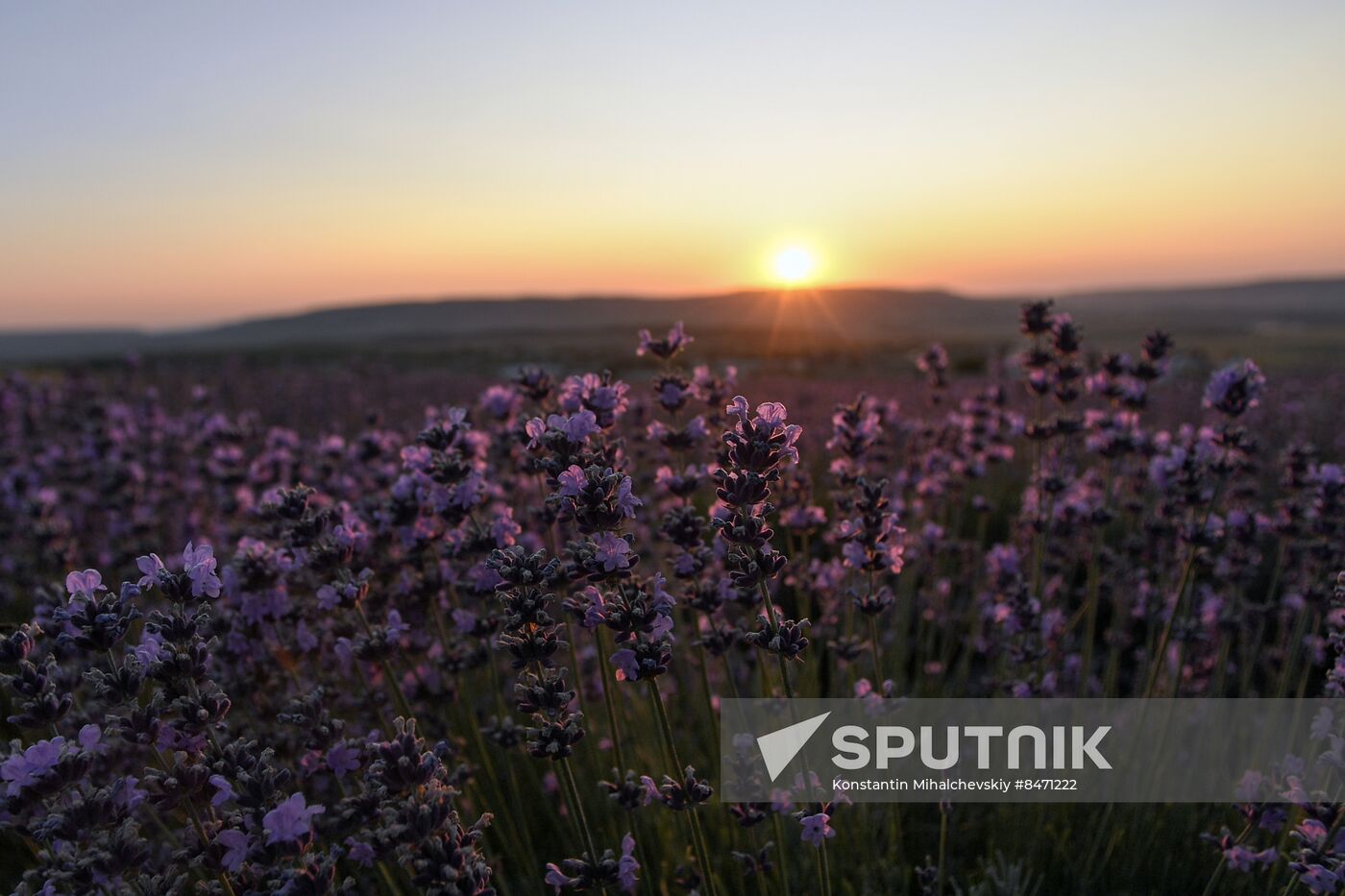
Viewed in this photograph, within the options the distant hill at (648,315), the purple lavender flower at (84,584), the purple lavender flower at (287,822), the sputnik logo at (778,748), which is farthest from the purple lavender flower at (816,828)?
the distant hill at (648,315)

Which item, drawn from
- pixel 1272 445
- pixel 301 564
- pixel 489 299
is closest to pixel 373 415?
pixel 301 564

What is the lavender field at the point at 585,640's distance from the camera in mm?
2084

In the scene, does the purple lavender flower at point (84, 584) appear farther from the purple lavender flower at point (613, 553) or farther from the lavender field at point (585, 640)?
the purple lavender flower at point (613, 553)

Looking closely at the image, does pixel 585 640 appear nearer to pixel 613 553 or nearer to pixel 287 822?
pixel 613 553

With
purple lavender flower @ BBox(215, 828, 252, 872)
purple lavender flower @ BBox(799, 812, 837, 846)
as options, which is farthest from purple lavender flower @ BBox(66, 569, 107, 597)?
purple lavender flower @ BBox(799, 812, 837, 846)

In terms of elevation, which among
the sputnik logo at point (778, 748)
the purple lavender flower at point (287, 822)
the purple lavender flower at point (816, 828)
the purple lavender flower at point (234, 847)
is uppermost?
the purple lavender flower at point (287, 822)

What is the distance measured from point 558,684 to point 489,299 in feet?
575

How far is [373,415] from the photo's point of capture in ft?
18.3

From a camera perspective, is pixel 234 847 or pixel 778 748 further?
pixel 778 748

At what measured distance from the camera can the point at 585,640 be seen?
5512mm

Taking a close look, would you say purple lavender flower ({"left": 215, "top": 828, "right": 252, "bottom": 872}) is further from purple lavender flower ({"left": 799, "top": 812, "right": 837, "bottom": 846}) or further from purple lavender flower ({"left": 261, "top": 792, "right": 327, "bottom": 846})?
purple lavender flower ({"left": 799, "top": 812, "right": 837, "bottom": 846})

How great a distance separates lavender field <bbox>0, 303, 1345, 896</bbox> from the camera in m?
2.08

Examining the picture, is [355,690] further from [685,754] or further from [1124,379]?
[1124,379]

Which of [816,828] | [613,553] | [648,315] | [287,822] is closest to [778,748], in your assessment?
[816,828]
